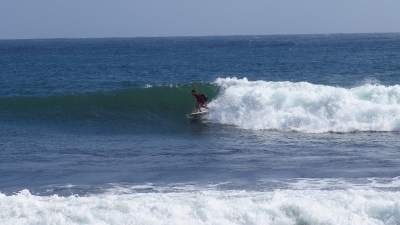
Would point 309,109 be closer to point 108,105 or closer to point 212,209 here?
point 108,105

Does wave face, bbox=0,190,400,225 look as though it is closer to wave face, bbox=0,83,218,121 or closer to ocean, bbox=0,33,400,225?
ocean, bbox=0,33,400,225

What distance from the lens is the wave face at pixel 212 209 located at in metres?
10.3

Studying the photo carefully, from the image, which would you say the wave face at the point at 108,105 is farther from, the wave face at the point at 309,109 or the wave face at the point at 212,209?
the wave face at the point at 212,209

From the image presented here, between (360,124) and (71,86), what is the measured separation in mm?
16971

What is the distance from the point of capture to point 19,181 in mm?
13172

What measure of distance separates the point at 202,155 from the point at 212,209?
529cm

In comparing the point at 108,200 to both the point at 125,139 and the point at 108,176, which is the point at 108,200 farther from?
the point at 125,139

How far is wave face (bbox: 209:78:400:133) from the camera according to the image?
19.7m

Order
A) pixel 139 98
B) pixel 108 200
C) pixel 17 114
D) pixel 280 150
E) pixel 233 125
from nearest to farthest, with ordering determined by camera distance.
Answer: pixel 108 200
pixel 280 150
pixel 233 125
pixel 17 114
pixel 139 98

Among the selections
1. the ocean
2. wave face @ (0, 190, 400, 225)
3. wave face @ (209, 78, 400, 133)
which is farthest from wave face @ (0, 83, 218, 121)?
wave face @ (0, 190, 400, 225)

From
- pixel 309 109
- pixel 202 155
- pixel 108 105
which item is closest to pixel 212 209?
pixel 202 155

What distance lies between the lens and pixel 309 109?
68.9ft

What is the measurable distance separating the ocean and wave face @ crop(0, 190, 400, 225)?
2cm

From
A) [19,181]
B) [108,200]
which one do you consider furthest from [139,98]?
[108,200]
